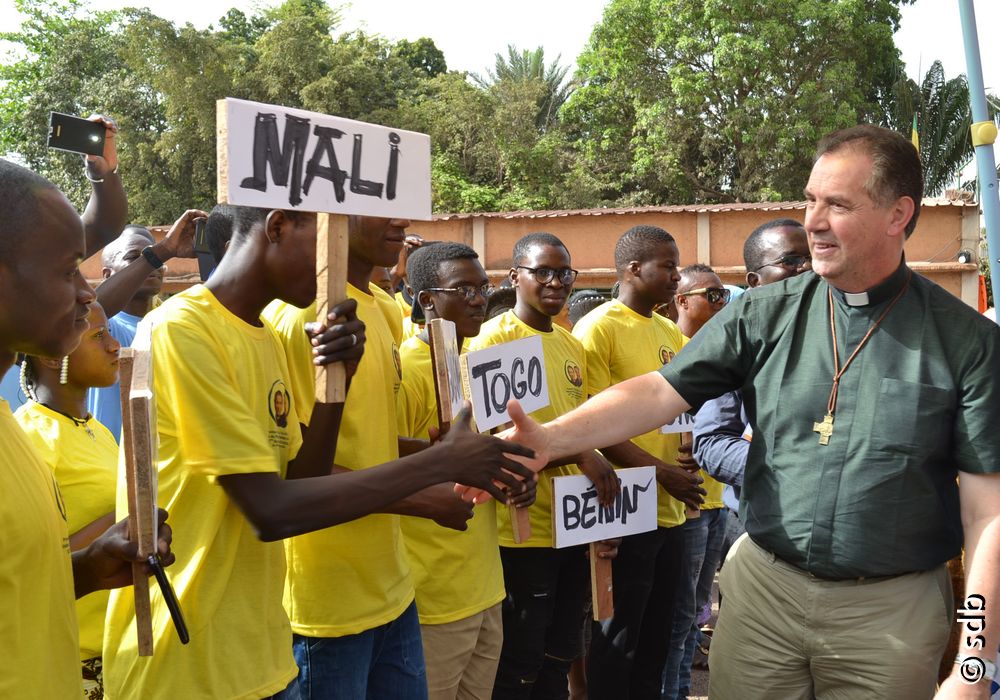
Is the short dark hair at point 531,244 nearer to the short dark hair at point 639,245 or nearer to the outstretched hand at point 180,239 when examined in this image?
the short dark hair at point 639,245

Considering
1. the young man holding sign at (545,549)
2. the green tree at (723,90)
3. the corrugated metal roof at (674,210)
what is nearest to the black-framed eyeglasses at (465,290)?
the young man holding sign at (545,549)

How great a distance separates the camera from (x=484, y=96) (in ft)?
110

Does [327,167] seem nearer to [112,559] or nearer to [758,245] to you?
[112,559]

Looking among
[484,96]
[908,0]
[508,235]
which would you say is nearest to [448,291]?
[508,235]

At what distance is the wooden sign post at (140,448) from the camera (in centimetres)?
192

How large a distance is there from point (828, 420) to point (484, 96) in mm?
32230

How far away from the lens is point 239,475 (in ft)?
7.66

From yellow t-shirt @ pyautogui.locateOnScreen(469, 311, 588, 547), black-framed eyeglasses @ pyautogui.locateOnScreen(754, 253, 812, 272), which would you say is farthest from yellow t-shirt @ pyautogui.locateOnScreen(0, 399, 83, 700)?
black-framed eyeglasses @ pyautogui.locateOnScreen(754, 253, 812, 272)

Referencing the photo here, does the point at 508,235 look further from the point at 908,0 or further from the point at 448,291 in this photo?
the point at 908,0

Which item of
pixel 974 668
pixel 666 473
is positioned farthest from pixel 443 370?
pixel 666 473

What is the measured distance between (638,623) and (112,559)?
3.14 m

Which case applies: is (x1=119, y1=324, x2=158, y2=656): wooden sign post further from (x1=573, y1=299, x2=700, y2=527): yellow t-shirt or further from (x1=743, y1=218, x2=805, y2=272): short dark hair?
(x1=743, y1=218, x2=805, y2=272): short dark hair

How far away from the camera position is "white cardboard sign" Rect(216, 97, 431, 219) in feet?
7.64

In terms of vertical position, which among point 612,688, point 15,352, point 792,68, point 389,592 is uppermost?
point 792,68
